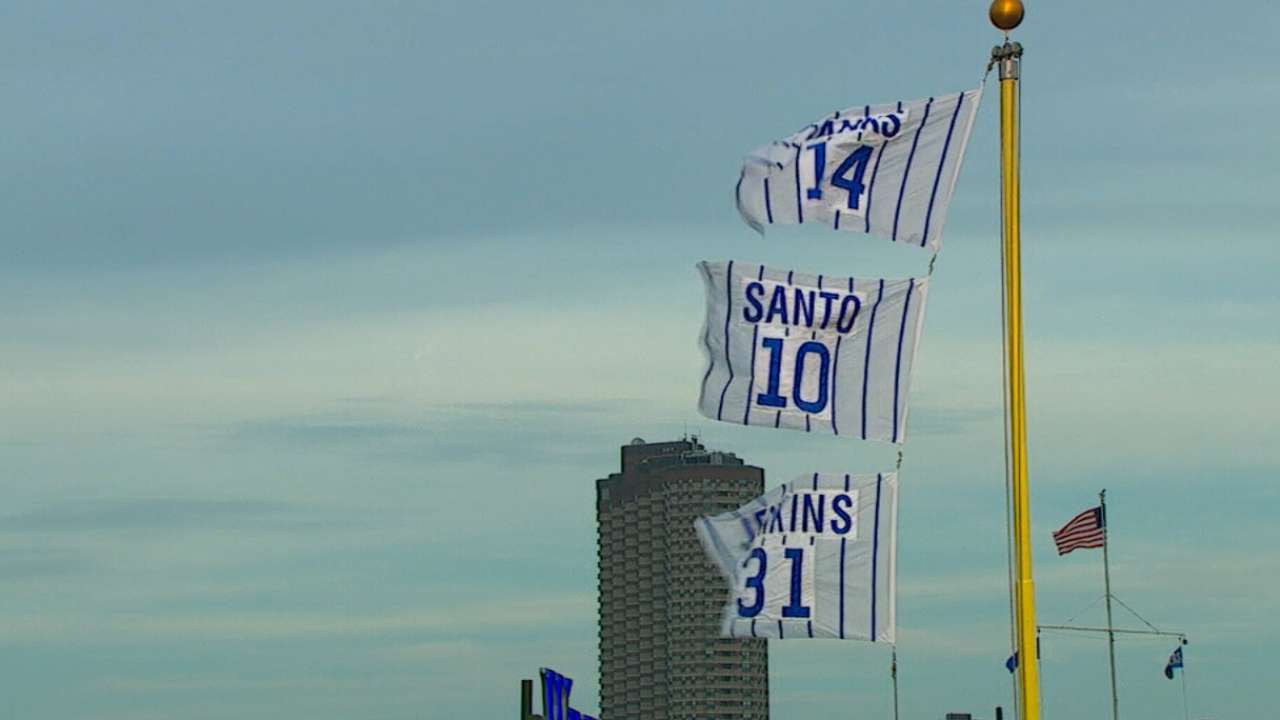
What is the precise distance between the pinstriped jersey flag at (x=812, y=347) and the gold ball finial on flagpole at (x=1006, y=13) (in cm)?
235

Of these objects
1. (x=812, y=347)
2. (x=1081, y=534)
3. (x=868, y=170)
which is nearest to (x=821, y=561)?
(x=812, y=347)

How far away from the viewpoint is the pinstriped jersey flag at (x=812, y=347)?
20.4m

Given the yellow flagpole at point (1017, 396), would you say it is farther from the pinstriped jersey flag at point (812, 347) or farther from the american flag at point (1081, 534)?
the american flag at point (1081, 534)

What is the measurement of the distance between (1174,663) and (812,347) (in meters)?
64.6

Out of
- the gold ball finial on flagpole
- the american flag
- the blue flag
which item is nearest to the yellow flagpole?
the gold ball finial on flagpole

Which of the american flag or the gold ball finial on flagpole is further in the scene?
the american flag

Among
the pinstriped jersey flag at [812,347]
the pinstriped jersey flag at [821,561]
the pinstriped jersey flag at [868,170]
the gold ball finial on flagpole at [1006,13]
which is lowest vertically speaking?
the pinstriped jersey flag at [821,561]

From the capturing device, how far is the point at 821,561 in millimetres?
20859

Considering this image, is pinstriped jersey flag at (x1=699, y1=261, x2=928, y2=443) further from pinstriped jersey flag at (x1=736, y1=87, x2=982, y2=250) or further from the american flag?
the american flag

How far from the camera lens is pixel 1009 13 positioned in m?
20.5

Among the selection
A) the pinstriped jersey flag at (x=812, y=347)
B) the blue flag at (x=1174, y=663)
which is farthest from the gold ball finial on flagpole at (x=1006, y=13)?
the blue flag at (x=1174, y=663)

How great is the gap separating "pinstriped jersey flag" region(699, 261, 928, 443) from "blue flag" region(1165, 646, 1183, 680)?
6444cm

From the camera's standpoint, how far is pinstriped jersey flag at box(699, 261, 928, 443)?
20.4 meters

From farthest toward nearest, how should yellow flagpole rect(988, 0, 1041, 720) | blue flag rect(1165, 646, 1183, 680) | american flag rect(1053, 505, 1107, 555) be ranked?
blue flag rect(1165, 646, 1183, 680), american flag rect(1053, 505, 1107, 555), yellow flagpole rect(988, 0, 1041, 720)
